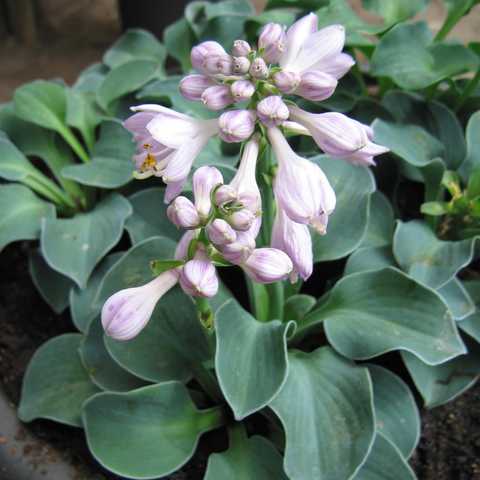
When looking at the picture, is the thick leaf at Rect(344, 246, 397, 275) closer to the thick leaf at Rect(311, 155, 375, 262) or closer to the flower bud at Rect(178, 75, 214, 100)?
the thick leaf at Rect(311, 155, 375, 262)

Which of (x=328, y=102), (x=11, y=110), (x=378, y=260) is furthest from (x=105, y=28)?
(x=378, y=260)

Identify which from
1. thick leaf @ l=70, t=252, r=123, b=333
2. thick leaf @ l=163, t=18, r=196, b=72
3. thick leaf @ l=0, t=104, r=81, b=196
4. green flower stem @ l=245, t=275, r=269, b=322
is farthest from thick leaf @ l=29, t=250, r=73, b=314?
thick leaf @ l=163, t=18, r=196, b=72

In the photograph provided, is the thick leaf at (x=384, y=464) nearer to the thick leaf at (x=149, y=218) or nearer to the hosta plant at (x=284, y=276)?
the hosta plant at (x=284, y=276)

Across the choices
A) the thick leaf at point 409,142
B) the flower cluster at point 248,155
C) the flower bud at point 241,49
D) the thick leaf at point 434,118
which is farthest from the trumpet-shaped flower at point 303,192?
the thick leaf at point 434,118

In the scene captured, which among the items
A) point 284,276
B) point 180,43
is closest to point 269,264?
point 284,276

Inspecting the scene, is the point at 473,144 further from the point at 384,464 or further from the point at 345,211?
the point at 384,464
